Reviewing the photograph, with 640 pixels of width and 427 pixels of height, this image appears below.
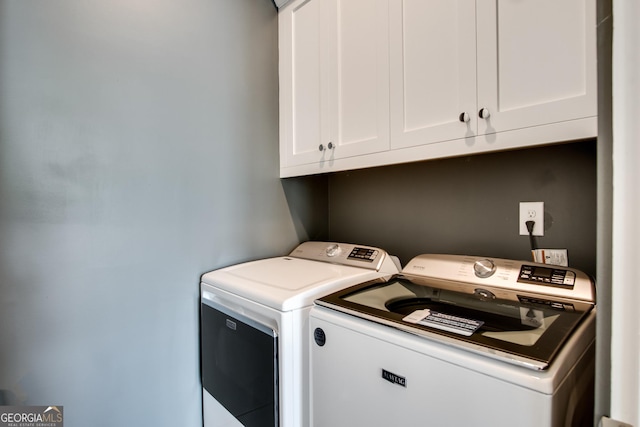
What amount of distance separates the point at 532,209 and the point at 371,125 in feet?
2.31

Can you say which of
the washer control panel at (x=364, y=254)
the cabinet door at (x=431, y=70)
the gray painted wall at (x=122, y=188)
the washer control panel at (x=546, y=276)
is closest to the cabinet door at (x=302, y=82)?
the gray painted wall at (x=122, y=188)

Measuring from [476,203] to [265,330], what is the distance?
1.01m

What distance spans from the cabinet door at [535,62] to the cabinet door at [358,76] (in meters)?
0.36

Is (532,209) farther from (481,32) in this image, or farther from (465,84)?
(481,32)

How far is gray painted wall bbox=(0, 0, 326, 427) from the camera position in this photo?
0.98 meters

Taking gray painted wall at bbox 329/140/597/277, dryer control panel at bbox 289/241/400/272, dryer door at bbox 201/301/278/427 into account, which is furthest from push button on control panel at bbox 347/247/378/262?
dryer door at bbox 201/301/278/427

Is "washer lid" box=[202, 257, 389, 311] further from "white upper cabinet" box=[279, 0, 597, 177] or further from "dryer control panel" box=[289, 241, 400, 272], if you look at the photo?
"white upper cabinet" box=[279, 0, 597, 177]

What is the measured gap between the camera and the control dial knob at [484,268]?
3.64 feet

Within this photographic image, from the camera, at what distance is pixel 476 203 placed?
52.4 inches

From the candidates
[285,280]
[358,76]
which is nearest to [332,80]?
[358,76]

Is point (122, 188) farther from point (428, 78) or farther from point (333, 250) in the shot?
point (428, 78)

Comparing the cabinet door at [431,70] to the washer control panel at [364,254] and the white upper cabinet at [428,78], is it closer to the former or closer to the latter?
the white upper cabinet at [428,78]

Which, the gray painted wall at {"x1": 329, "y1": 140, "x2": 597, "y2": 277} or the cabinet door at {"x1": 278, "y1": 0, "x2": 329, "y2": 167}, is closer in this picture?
the gray painted wall at {"x1": 329, "y1": 140, "x2": 597, "y2": 277}

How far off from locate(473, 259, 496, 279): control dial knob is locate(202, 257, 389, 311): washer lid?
36 centimetres
